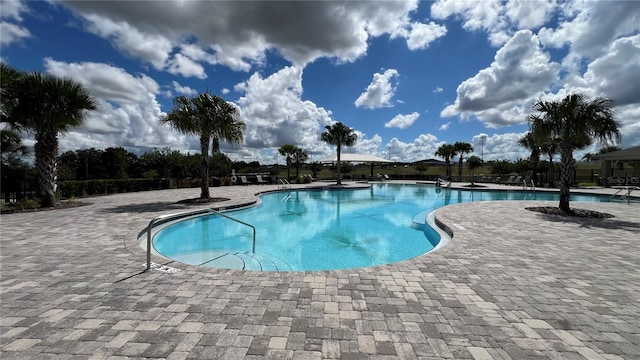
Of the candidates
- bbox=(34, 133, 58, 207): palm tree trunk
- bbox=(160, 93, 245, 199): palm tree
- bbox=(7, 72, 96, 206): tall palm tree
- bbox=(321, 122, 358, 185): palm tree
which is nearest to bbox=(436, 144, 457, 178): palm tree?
bbox=(321, 122, 358, 185): palm tree

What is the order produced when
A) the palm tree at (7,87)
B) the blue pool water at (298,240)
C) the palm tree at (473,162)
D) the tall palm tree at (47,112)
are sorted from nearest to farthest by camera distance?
the blue pool water at (298,240), the palm tree at (7,87), the tall palm tree at (47,112), the palm tree at (473,162)

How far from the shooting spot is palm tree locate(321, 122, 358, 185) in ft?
82.8

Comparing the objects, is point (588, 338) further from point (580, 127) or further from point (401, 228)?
point (580, 127)

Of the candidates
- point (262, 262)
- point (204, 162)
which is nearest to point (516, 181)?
point (204, 162)

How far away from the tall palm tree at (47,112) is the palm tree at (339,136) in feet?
58.5

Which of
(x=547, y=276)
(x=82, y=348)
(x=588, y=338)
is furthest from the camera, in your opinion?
(x=547, y=276)

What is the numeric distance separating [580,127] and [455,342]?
10.4 m

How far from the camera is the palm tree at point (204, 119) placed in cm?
1190

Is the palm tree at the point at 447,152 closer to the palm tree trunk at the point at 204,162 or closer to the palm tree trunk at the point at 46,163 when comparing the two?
the palm tree trunk at the point at 204,162

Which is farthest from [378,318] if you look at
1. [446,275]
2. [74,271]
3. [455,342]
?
[74,271]

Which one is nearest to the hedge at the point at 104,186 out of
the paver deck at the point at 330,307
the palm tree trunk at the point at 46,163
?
the palm tree trunk at the point at 46,163

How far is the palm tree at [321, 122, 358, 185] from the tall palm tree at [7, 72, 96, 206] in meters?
17.8

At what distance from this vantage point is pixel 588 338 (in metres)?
2.47

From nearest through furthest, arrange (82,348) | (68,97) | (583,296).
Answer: (82,348) < (583,296) < (68,97)
